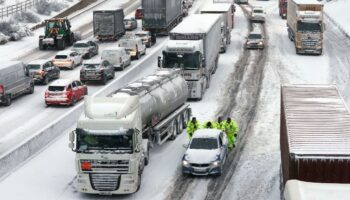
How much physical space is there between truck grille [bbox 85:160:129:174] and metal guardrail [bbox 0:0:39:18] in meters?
50.2

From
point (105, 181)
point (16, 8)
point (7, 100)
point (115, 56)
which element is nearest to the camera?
point (105, 181)

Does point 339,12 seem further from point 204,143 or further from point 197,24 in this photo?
point 204,143

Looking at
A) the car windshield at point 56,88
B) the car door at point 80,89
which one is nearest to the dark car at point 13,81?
the car windshield at point 56,88

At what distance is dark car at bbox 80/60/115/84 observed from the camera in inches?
1743

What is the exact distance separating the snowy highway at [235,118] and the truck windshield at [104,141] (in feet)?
6.99

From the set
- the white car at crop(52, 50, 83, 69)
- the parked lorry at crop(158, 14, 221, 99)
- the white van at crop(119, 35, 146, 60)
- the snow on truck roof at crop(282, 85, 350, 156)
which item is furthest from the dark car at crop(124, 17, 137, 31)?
the snow on truck roof at crop(282, 85, 350, 156)

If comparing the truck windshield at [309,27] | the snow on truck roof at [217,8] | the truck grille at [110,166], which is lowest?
the truck grille at [110,166]

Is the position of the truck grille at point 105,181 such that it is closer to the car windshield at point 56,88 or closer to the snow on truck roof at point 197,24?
the car windshield at point 56,88

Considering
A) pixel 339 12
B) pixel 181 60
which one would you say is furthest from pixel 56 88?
pixel 339 12

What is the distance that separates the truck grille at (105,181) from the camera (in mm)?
23703

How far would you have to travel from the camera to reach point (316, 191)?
46.4 feet

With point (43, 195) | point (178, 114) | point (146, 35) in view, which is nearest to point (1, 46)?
point (146, 35)

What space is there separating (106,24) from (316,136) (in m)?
43.3

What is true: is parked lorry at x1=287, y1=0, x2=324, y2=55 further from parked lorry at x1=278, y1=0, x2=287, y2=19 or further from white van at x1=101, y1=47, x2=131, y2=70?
parked lorry at x1=278, y1=0, x2=287, y2=19
